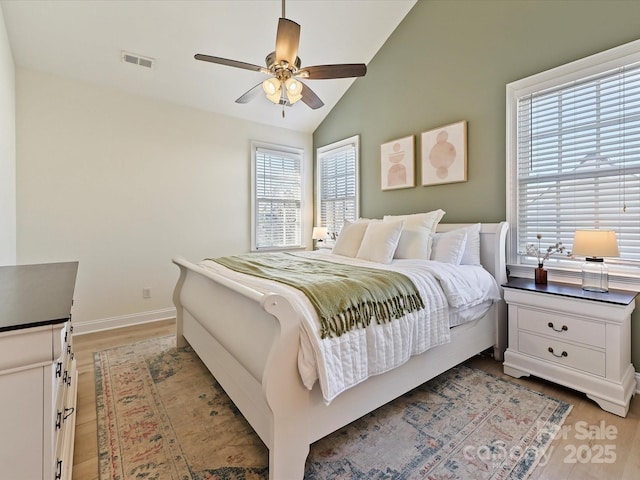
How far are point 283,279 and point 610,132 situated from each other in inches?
104

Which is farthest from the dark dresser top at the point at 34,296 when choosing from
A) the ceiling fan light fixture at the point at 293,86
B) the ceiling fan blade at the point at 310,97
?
the ceiling fan blade at the point at 310,97

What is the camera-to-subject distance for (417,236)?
2811 millimetres

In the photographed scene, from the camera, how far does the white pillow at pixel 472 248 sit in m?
2.67

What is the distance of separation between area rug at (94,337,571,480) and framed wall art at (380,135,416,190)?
2228mm

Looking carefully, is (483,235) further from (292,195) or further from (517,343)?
(292,195)

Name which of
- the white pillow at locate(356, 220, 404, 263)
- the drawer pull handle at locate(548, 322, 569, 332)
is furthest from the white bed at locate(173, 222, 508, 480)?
the white pillow at locate(356, 220, 404, 263)

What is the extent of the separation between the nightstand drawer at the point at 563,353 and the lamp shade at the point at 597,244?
2.08 feet

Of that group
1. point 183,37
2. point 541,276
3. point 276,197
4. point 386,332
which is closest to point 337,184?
point 276,197

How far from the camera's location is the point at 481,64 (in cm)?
291

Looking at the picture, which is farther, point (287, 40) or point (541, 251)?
point (541, 251)

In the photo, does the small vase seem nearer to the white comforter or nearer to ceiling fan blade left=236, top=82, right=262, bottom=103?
the white comforter

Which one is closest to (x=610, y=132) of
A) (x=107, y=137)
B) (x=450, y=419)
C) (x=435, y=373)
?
(x=435, y=373)

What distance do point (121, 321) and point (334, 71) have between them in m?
3.46

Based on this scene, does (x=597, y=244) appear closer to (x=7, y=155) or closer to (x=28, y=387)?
(x=28, y=387)
